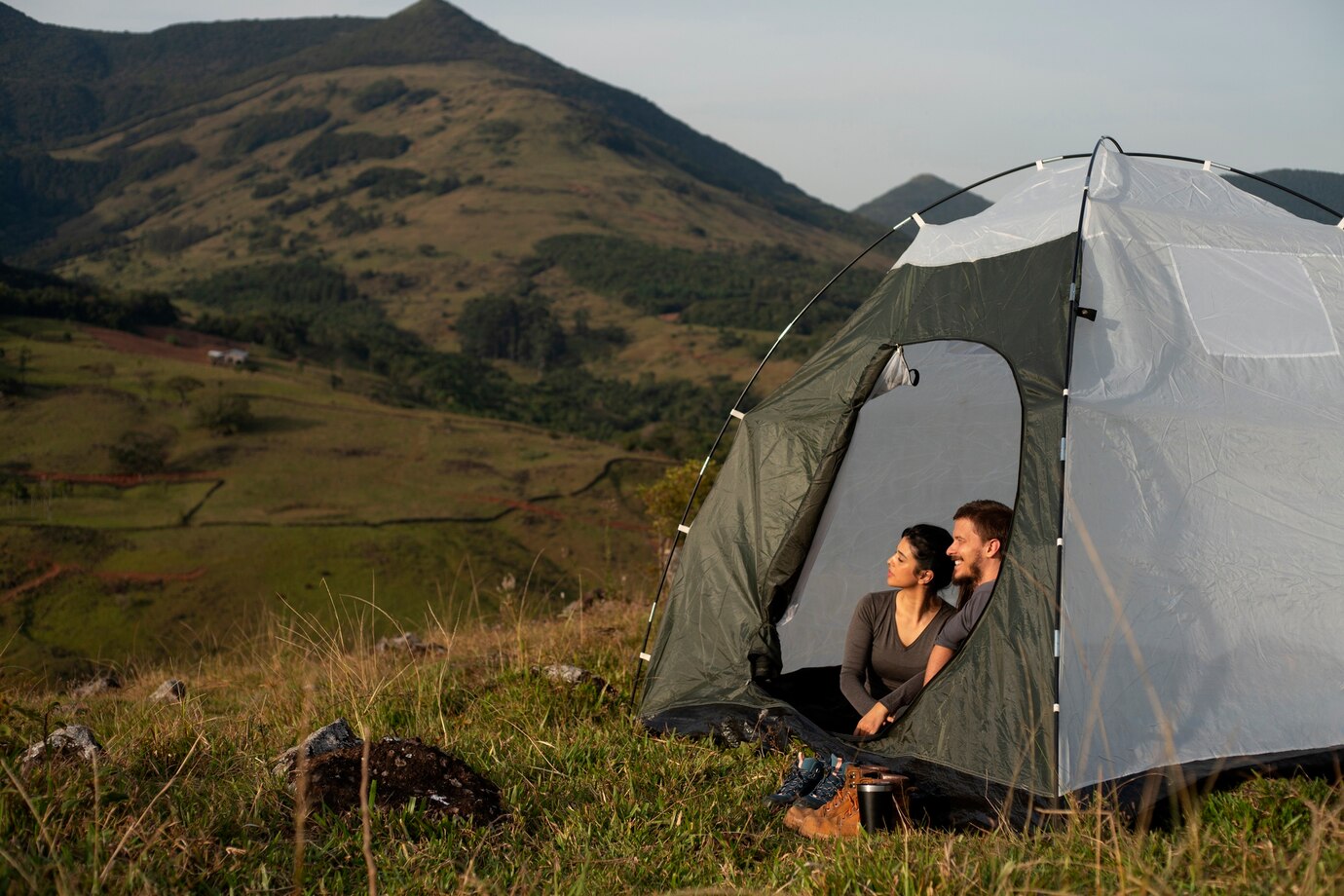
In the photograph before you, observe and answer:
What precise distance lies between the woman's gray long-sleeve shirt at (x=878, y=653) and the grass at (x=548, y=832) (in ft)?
1.61

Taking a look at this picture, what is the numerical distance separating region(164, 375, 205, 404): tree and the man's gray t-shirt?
1118 inches

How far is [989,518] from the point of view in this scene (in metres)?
4.42

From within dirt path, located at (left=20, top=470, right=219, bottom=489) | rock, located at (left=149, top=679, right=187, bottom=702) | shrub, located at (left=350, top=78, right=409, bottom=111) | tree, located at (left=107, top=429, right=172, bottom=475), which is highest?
shrub, located at (left=350, top=78, right=409, bottom=111)

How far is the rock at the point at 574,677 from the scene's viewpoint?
16.6 ft

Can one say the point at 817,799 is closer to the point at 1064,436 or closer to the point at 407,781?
the point at 407,781

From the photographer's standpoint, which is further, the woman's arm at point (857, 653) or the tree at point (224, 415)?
the tree at point (224, 415)

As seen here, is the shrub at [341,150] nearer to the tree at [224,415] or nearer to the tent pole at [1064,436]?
the tree at [224,415]

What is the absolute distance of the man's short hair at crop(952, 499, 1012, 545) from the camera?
173 inches

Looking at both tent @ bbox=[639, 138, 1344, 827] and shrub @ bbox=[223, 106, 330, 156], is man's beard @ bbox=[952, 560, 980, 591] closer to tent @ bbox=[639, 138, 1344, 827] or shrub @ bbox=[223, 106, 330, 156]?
tent @ bbox=[639, 138, 1344, 827]

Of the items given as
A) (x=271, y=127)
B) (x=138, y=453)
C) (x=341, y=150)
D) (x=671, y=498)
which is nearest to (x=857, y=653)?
(x=671, y=498)

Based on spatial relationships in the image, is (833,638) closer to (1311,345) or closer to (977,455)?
(977,455)

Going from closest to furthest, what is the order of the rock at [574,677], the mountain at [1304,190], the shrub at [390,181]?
the rock at [574,677], the mountain at [1304,190], the shrub at [390,181]

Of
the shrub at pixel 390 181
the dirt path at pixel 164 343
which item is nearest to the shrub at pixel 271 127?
the shrub at pixel 390 181

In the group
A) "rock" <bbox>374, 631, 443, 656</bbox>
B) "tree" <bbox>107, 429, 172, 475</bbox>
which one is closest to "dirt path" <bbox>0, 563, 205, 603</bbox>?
"tree" <bbox>107, 429, 172, 475</bbox>
